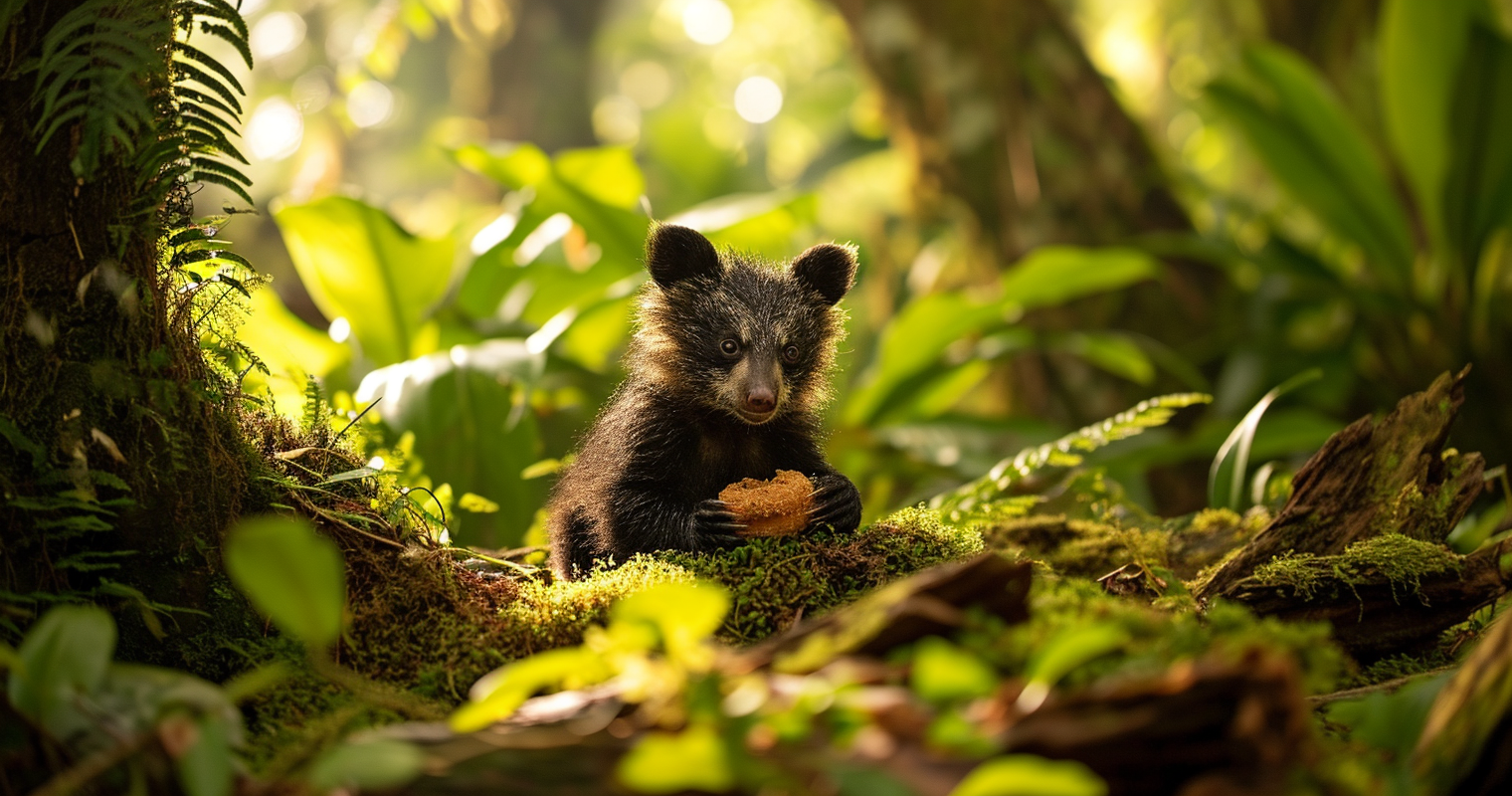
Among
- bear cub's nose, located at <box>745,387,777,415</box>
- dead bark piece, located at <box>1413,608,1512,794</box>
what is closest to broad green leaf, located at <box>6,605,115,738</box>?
bear cub's nose, located at <box>745,387,777,415</box>

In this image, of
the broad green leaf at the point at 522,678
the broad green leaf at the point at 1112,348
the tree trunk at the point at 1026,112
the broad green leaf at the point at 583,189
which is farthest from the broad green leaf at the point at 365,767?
the tree trunk at the point at 1026,112

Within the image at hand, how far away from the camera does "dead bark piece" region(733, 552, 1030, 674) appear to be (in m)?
1.79

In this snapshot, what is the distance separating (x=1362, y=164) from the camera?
6.73 meters

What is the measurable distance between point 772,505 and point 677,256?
1570 millimetres

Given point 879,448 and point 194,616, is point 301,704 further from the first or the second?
point 879,448

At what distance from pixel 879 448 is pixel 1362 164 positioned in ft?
12.1

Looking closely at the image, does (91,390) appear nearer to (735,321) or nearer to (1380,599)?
(735,321)

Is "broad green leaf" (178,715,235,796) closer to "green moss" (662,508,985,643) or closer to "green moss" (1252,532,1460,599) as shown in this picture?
"green moss" (662,508,985,643)

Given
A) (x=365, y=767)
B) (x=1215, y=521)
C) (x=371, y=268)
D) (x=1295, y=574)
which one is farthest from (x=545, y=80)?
(x=365, y=767)

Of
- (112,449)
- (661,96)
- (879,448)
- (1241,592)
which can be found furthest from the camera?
(661,96)

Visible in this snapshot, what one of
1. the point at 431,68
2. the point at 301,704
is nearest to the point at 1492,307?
the point at 301,704

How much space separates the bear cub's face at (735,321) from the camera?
13.2 feet

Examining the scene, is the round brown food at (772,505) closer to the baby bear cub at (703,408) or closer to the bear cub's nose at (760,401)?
the baby bear cub at (703,408)

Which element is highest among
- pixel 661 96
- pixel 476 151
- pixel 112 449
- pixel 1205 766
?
pixel 661 96
